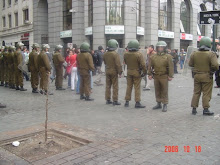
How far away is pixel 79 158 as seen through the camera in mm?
4172

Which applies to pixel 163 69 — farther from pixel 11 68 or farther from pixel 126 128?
pixel 11 68

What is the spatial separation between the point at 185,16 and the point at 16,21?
24383 millimetres

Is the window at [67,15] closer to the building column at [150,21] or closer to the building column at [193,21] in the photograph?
the building column at [150,21]

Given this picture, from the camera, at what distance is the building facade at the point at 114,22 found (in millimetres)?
27906

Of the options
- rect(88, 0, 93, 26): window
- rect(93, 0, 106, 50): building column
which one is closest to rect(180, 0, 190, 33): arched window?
rect(93, 0, 106, 50): building column

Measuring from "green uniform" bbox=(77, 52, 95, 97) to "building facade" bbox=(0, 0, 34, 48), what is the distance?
29.3m

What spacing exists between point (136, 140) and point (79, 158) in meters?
1.25

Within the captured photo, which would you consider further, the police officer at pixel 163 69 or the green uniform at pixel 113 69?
the green uniform at pixel 113 69

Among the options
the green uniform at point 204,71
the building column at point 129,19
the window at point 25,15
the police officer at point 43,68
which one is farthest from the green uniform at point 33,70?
the window at point 25,15

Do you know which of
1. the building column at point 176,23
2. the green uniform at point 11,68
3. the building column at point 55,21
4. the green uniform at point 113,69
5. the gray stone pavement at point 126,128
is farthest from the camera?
the building column at point 176,23

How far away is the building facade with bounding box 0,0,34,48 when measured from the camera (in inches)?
1522

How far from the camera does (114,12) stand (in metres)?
28.0

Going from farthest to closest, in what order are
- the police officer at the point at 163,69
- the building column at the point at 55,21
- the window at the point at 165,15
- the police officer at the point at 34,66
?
the building column at the point at 55,21 → the window at the point at 165,15 → the police officer at the point at 34,66 → the police officer at the point at 163,69
